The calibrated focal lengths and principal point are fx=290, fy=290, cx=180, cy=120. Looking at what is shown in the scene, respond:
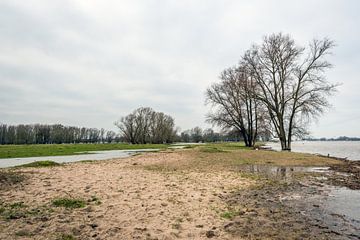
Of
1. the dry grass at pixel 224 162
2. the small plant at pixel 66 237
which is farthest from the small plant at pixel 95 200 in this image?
the dry grass at pixel 224 162

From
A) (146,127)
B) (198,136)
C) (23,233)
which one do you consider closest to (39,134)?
(146,127)

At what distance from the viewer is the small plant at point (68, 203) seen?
7.78m

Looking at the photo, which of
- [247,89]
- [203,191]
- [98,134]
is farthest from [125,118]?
[203,191]

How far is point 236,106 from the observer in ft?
168

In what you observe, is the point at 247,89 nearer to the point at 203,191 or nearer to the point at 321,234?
the point at 203,191

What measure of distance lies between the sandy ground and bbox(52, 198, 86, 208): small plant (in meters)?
0.18

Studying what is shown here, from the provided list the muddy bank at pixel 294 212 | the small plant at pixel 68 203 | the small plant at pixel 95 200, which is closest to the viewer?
the muddy bank at pixel 294 212

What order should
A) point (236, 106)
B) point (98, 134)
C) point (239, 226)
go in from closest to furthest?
point (239, 226) → point (236, 106) → point (98, 134)

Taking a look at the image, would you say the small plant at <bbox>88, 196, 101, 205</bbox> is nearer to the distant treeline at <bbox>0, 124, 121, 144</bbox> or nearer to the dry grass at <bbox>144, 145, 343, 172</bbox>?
the dry grass at <bbox>144, 145, 343, 172</bbox>

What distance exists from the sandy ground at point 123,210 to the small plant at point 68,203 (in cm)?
18

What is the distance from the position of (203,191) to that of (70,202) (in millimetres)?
4278

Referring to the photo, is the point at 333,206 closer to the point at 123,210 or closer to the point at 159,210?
the point at 159,210

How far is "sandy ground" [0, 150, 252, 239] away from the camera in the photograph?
5855mm

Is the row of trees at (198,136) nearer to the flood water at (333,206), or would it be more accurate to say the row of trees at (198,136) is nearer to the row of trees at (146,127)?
the row of trees at (146,127)
